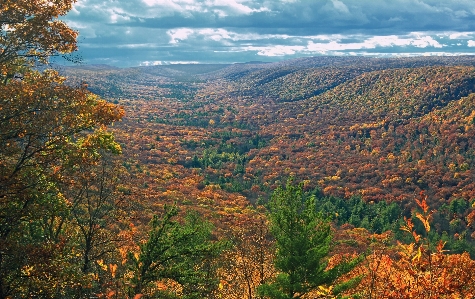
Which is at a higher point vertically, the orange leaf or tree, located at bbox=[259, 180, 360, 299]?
the orange leaf

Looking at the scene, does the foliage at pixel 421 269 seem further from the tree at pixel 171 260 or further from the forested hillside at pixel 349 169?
the forested hillside at pixel 349 169

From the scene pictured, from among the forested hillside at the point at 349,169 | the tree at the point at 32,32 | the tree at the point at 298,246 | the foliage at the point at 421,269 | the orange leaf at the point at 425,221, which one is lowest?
the forested hillside at the point at 349,169

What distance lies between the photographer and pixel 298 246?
18.4m

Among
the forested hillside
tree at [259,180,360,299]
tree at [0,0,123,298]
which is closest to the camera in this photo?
tree at [0,0,123,298]

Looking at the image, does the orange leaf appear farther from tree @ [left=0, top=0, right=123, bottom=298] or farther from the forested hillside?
the forested hillside

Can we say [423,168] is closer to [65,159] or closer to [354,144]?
[354,144]

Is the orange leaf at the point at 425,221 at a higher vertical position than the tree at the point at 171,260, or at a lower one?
higher

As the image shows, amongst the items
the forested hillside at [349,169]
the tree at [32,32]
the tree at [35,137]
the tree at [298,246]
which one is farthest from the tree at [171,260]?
the forested hillside at [349,169]

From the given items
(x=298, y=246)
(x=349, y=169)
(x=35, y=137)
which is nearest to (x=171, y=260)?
(x=298, y=246)

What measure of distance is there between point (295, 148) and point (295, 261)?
542ft

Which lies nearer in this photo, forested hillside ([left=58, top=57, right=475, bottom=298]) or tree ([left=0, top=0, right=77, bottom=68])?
tree ([left=0, top=0, right=77, bottom=68])

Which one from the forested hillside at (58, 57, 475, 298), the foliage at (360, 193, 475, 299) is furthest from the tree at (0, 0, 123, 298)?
the forested hillside at (58, 57, 475, 298)

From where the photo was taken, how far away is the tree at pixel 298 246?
18.1 m

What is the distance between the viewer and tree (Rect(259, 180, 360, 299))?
59.5 feet
